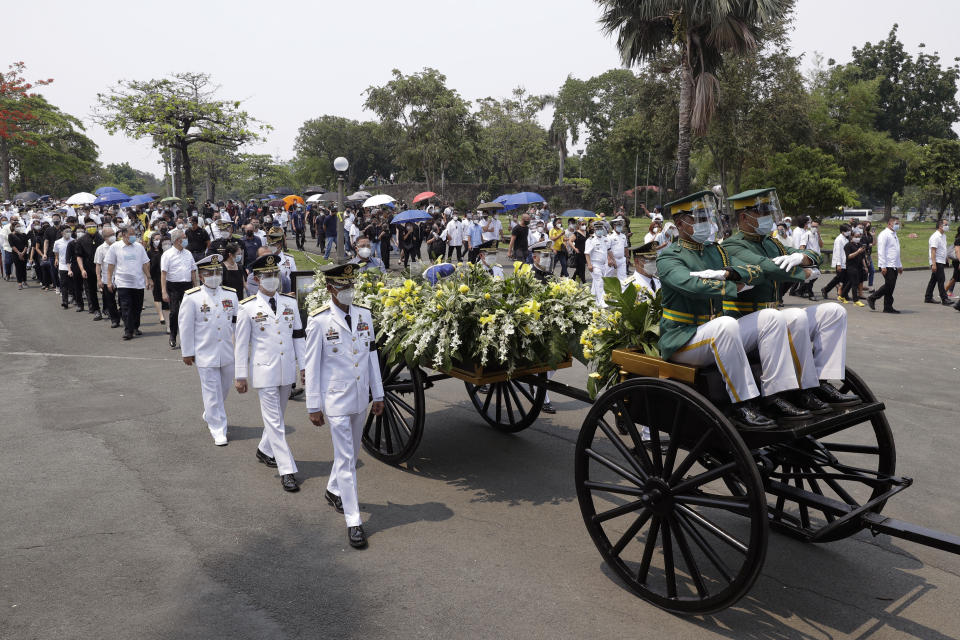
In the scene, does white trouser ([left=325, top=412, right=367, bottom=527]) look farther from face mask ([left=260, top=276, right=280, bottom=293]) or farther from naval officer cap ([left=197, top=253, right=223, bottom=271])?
naval officer cap ([left=197, top=253, right=223, bottom=271])

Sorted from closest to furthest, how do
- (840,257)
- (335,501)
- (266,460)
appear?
(335,501)
(266,460)
(840,257)

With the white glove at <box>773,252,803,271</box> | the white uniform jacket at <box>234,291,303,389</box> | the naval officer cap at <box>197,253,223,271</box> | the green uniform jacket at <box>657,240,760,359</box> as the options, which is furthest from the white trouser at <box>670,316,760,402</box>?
the naval officer cap at <box>197,253,223,271</box>

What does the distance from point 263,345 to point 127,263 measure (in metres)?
7.53

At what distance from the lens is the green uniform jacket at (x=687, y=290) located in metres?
4.20

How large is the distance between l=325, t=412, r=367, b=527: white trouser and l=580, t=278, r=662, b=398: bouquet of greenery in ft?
5.88

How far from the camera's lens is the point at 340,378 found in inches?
208

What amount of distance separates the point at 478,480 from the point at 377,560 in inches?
60.8

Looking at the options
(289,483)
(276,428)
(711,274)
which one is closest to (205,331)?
(276,428)

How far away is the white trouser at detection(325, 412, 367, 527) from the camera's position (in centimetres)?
510

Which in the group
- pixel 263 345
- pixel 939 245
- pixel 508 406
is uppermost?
pixel 939 245

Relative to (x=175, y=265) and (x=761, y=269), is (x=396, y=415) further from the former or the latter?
(x=175, y=265)

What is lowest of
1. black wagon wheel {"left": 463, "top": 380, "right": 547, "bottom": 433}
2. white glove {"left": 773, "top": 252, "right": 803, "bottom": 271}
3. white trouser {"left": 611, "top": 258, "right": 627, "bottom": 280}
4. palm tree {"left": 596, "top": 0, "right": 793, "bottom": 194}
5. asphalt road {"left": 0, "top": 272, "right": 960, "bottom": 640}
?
asphalt road {"left": 0, "top": 272, "right": 960, "bottom": 640}

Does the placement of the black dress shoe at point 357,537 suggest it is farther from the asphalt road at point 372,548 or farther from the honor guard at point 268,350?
the honor guard at point 268,350

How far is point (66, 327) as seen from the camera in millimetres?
14289
